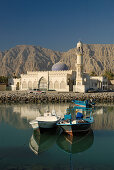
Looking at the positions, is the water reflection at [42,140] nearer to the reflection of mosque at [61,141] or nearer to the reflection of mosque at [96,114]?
the reflection of mosque at [61,141]

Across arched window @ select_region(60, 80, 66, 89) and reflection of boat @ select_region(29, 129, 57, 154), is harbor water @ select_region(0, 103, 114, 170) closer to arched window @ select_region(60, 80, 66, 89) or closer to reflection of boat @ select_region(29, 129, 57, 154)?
reflection of boat @ select_region(29, 129, 57, 154)

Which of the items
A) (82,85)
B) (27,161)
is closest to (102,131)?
(27,161)

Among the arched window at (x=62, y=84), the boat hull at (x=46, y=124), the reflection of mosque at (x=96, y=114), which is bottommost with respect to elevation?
the reflection of mosque at (x=96, y=114)

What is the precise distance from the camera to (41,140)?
1541 centimetres

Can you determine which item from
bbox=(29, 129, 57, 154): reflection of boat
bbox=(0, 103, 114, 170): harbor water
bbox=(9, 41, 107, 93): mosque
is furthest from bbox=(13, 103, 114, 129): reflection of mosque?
bbox=(9, 41, 107, 93): mosque


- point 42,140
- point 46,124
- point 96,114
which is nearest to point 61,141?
point 42,140

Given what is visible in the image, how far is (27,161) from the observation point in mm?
11211

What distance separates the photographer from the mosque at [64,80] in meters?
50.8

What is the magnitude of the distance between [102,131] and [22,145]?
24.3ft

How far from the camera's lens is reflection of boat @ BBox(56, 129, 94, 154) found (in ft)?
44.7

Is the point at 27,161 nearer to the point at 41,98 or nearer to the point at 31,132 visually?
the point at 31,132

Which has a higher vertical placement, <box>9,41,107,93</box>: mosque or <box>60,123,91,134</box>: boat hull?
<box>9,41,107,93</box>: mosque

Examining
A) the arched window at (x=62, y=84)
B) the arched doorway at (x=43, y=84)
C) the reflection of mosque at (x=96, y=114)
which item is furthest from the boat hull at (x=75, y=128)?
the arched doorway at (x=43, y=84)

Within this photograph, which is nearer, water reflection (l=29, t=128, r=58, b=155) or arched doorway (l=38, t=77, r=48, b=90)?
water reflection (l=29, t=128, r=58, b=155)
